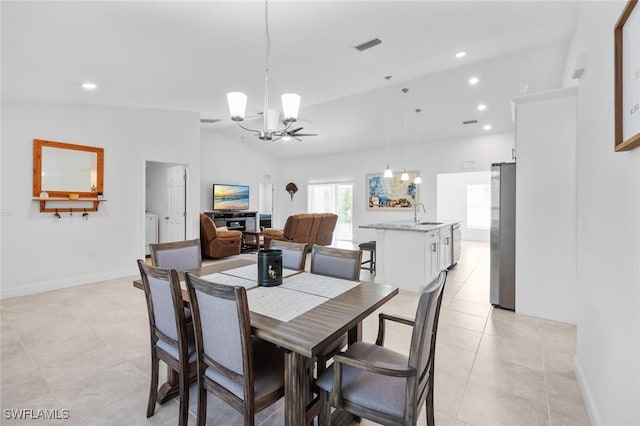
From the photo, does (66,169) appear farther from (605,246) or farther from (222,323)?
(605,246)

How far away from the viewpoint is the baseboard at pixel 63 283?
3856mm

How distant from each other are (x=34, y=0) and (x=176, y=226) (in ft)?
14.5

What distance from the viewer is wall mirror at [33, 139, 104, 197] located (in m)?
4.05

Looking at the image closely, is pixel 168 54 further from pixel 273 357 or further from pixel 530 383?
pixel 530 383

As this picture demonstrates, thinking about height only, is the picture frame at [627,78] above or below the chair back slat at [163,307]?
above

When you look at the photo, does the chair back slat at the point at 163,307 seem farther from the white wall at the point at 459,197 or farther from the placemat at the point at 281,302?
the white wall at the point at 459,197

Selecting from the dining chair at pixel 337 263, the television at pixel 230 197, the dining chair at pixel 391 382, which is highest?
the television at pixel 230 197

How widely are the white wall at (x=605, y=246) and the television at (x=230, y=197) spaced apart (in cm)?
800

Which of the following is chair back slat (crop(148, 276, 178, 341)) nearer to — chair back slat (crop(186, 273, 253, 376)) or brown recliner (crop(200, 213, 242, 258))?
chair back slat (crop(186, 273, 253, 376))

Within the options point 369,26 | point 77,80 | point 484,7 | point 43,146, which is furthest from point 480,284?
point 43,146

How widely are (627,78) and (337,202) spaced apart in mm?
8647

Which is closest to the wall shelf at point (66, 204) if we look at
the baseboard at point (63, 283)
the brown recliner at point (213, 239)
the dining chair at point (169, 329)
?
the baseboard at point (63, 283)

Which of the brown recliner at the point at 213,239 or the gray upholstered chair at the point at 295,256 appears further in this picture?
the brown recliner at the point at 213,239

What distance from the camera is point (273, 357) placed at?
1.54m
